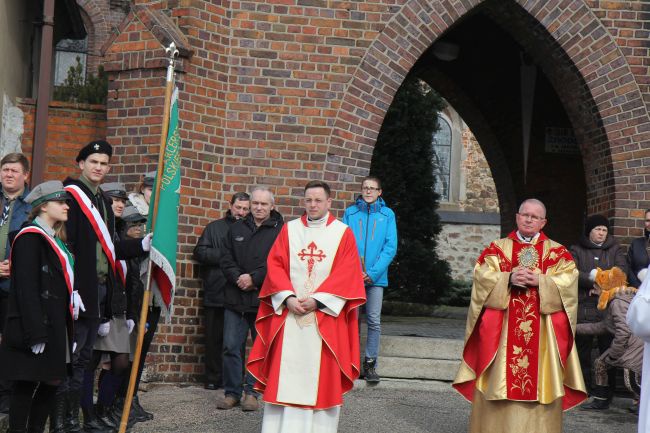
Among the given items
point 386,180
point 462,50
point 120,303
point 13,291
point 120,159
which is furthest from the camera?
point 386,180

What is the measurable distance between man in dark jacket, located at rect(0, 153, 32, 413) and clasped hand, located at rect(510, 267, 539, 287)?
3778mm

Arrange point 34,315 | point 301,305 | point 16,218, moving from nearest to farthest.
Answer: point 34,315
point 301,305
point 16,218

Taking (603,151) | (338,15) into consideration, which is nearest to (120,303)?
(338,15)

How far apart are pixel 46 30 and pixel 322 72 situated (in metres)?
3.19

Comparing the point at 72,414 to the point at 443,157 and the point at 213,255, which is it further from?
the point at 443,157

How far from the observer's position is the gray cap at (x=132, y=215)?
8953 millimetres

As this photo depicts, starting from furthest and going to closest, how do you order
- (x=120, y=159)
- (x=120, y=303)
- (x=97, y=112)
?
(x=97, y=112) → (x=120, y=159) → (x=120, y=303)

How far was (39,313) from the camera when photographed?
22.5 ft

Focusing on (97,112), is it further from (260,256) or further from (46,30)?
(260,256)

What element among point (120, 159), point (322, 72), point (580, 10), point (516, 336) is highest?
point (580, 10)

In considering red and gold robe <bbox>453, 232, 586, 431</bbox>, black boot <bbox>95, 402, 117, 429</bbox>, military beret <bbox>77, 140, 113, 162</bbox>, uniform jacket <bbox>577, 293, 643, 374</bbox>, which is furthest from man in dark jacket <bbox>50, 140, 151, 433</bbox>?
uniform jacket <bbox>577, 293, 643, 374</bbox>

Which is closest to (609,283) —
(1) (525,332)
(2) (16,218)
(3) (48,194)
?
(1) (525,332)

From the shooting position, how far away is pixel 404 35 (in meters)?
11.8

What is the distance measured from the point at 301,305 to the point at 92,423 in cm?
184
